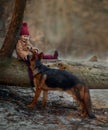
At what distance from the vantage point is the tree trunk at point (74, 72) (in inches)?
250

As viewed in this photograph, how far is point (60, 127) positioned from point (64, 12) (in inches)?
440

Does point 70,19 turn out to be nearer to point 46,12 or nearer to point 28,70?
point 46,12

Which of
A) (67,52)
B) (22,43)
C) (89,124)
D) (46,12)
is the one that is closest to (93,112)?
(89,124)

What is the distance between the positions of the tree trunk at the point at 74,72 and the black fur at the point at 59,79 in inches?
16.2

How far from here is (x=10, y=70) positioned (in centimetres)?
635

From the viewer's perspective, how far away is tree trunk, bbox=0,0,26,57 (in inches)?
248

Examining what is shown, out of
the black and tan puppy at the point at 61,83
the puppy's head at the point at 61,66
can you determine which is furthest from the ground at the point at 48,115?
the puppy's head at the point at 61,66

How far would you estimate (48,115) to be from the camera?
18.9ft

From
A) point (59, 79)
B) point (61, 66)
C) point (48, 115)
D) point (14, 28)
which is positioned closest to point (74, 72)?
point (61, 66)

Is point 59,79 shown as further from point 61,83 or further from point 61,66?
point 61,66

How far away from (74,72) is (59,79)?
35.2 inches

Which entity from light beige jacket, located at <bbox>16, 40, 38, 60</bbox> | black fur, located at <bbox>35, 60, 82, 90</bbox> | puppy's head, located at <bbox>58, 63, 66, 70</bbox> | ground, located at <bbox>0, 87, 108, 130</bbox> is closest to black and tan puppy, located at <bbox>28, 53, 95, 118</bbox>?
black fur, located at <bbox>35, 60, 82, 90</bbox>

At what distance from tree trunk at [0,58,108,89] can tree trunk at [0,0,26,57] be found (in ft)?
0.52

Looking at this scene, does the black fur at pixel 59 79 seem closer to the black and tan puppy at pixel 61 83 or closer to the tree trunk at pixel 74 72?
the black and tan puppy at pixel 61 83
